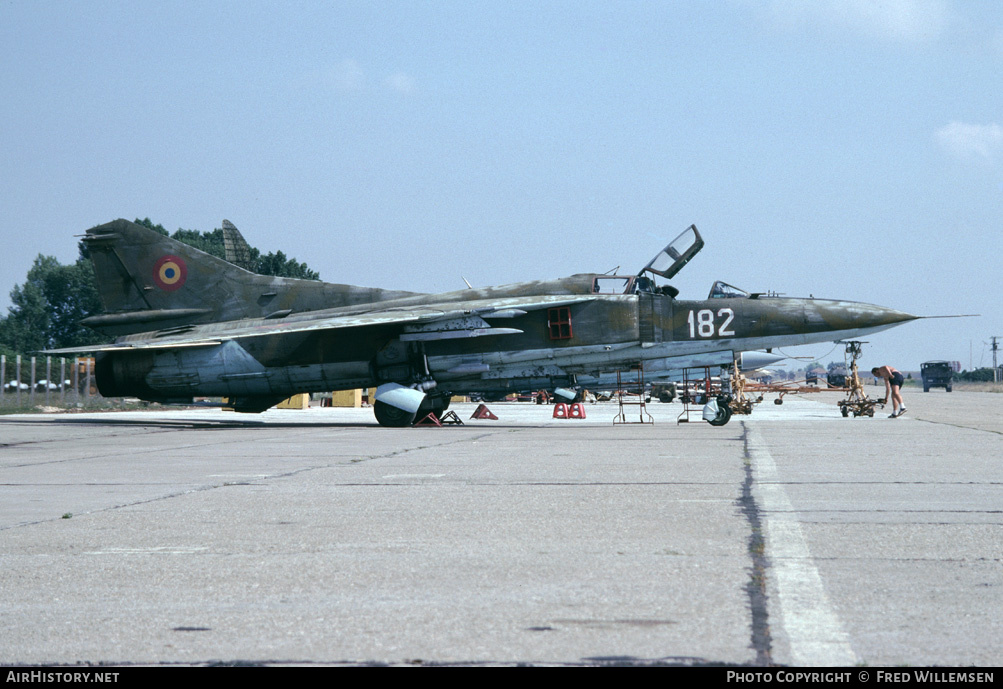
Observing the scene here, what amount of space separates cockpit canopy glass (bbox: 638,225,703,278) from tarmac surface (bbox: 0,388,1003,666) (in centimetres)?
1172

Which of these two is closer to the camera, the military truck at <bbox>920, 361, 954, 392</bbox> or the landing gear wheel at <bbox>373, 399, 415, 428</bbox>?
the landing gear wheel at <bbox>373, 399, 415, 428</bbox>

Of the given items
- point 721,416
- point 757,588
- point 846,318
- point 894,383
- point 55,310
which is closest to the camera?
point 757,588

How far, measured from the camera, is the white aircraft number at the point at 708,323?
823 inches

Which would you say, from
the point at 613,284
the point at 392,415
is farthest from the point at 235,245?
the point at 613,284

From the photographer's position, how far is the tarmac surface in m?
3.35

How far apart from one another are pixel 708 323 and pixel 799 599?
17.4 m

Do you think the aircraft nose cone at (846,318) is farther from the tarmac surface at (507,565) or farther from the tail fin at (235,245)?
the tail fin at (235,245)

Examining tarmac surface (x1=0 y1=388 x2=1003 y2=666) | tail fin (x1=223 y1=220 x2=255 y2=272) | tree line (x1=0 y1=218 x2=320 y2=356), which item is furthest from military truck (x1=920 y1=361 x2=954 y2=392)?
tarmac surface (x1=0 y1=388 x2=1003 y2=666)

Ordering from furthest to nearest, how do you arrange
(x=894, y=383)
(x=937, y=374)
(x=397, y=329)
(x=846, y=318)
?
1. (x=937, y=374)
2. (x=894, y=383)
3. (x=397, y=329)
4. (x=846, y=318)

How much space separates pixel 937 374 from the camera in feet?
312

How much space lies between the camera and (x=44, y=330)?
103250 mm

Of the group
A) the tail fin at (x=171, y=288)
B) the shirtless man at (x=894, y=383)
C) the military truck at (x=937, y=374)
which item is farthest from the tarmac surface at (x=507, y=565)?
the military truck at (x=937, y=374)

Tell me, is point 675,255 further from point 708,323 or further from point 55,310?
point 55,310

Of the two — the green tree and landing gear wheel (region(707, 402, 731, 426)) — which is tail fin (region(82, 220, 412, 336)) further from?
the green tree
